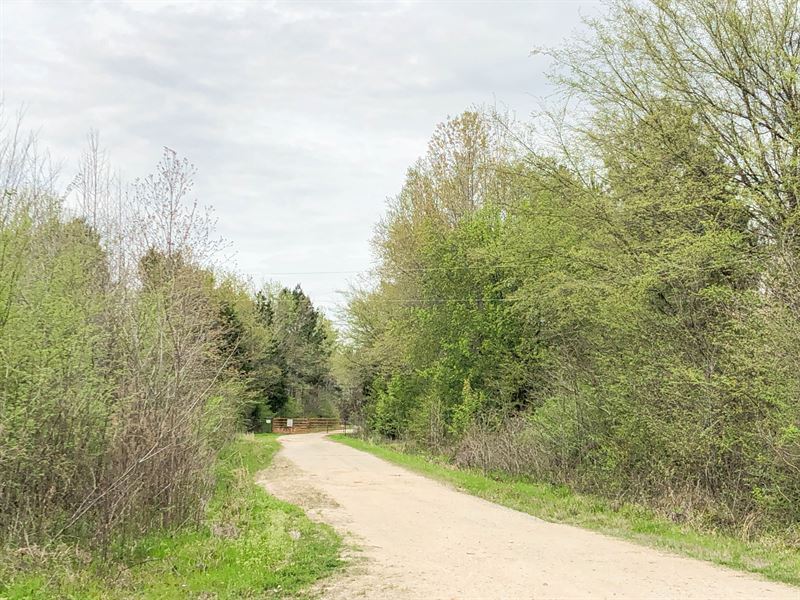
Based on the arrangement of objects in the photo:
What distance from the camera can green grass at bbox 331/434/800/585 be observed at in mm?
8148

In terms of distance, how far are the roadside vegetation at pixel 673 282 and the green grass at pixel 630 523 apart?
0.11 metres

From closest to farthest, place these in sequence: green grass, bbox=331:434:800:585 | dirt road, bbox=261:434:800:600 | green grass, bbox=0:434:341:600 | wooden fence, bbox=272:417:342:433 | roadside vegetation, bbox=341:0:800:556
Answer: dirt road, bbox=261:434:800:600, green grass, bbox=0:434:341:600, green grass, bbox=331:434:800:585, roadside vegetation, bbox=341:0:800:556, wooden fence, bbox=272:417:342:433

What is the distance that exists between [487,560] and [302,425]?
50.3 metres

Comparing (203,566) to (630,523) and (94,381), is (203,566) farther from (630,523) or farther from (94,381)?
(630,523)

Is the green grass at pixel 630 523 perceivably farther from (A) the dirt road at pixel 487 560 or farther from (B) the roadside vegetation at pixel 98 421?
(B) the roadside vegetation at pixel 98 421

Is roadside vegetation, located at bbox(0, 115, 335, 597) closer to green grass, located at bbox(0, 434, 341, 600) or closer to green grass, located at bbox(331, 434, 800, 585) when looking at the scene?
green grass, located at bbox(0, 434, 341, 600)

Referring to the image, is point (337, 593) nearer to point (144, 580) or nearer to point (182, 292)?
point (144, 580)

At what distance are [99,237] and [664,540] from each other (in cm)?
1102

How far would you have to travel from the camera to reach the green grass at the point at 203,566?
6785 mm

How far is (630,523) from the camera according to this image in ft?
Answer: 36.2

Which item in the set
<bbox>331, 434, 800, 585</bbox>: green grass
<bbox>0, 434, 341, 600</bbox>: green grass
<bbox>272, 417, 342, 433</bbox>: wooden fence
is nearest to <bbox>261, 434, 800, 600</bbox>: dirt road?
<bbox>331, 434, 800, 585</bbox>: green grass

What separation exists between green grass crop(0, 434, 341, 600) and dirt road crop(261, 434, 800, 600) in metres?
0.55

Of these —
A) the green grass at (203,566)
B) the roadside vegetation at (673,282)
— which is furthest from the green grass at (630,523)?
the green grass at (203,566)

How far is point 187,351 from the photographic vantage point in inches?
418
